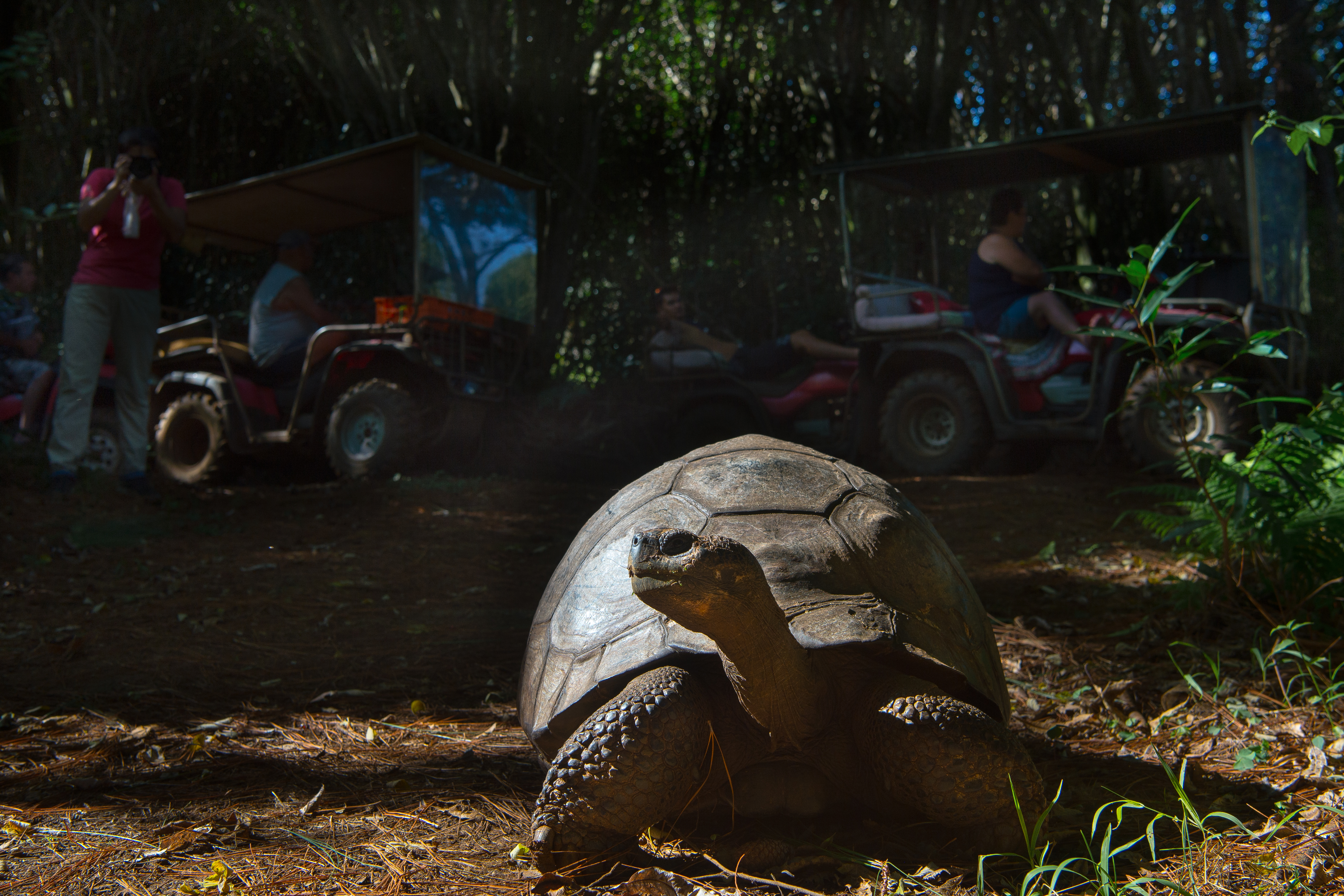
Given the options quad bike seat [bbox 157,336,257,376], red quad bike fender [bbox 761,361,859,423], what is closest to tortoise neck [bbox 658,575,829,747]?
red quad bike fender [bbox 761,361,859,423]

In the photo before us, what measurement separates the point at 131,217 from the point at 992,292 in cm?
508

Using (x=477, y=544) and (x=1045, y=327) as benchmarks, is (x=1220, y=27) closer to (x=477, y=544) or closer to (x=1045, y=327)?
(x=1045, y=327)

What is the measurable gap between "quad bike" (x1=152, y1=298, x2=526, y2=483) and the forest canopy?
913 millimetres

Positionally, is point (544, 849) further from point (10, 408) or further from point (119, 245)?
point (10, 408)

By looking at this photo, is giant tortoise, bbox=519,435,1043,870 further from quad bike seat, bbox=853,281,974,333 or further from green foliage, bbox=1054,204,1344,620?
quad bike seat, bbox=853,281,974,333

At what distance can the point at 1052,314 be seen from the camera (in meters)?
5.78

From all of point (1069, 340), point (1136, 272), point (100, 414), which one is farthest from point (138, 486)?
point (1069, 340)

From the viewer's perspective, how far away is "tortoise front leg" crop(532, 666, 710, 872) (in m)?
1.66

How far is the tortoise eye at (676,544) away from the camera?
145cm

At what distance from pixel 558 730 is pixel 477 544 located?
304 cm

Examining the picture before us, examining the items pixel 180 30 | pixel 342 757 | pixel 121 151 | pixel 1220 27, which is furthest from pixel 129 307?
pixel 1220 27

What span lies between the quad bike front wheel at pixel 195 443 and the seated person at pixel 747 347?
133 inches

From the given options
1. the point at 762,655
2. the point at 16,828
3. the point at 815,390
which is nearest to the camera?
the point at 762,655

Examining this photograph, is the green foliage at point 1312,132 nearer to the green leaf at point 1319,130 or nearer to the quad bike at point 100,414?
the green leaf at point 1319,130
